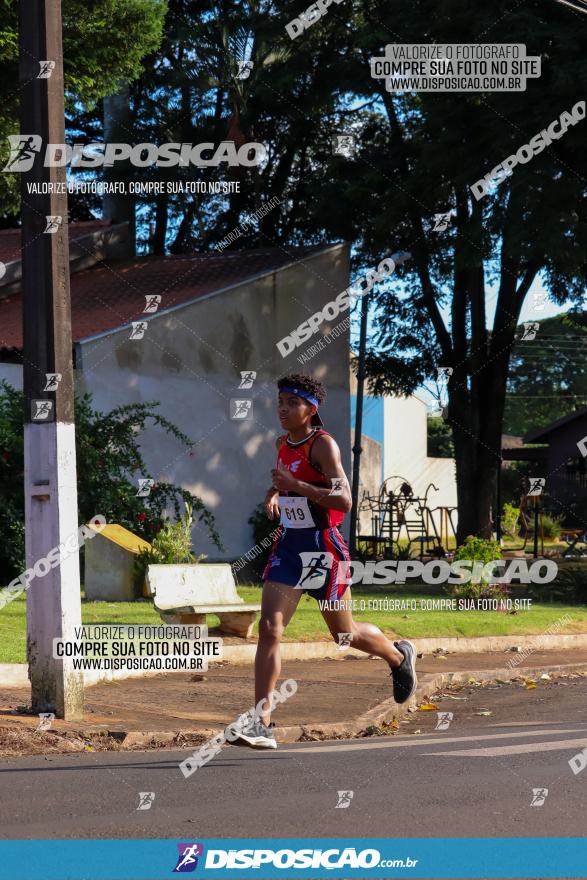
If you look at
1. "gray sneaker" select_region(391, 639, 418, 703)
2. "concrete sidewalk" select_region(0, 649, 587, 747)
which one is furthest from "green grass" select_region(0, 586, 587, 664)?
"gray sneaker" select_region(391, 639, 418, 703)

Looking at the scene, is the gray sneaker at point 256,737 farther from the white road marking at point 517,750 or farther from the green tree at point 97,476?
the green tree at point 97,476

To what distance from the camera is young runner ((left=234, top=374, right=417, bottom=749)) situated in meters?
8.03

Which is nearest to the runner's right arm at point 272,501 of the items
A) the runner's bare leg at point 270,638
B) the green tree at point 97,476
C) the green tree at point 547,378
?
the runner's bare leg at point 270,638

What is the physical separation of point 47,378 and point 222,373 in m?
16.7

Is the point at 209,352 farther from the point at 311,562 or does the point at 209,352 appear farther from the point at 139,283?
the point at 311,562

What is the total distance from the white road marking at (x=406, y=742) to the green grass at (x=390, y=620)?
16.1 feet

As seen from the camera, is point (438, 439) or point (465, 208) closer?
point (465, 208)

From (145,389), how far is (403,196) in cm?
605

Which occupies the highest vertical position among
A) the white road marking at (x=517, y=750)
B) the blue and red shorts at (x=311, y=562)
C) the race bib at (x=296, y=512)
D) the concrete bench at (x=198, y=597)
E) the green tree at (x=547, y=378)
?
the green tree at (x=547, y=378)

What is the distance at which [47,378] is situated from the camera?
9.34 metres

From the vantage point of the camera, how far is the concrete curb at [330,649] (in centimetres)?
1132

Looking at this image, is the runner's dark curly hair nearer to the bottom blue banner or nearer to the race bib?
the race bib

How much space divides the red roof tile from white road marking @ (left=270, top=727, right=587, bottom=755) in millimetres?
15017

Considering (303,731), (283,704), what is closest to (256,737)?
(303,731)
